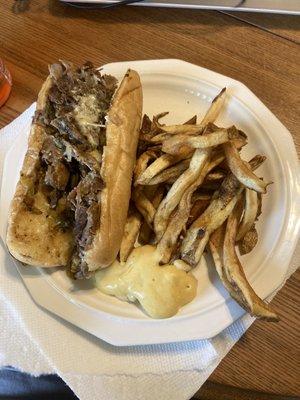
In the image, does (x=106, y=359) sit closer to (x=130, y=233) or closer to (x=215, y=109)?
(x=130, y=233)

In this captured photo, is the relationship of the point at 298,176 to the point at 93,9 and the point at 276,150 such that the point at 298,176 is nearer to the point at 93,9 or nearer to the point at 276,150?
the point at 276,150

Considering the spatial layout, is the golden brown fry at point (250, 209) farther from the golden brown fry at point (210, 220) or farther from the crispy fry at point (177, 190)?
the crispy fry at point (177, 190)

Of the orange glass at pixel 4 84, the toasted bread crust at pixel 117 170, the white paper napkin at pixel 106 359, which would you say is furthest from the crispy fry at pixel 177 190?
the orange glass at pixel 4 84

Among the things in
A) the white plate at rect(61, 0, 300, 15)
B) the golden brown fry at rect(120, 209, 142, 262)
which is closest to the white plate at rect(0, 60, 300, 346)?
the golden brown fry at rect(120, 209, 142, 262)

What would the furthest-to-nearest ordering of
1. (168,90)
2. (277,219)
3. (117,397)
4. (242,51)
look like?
(242,51) < (168,90) < (277,219) < (117,397)

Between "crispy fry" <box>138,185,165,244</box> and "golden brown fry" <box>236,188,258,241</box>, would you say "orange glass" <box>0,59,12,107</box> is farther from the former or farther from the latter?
"golden brown fry" <box>236,188,258,241</box>

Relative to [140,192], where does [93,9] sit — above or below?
above

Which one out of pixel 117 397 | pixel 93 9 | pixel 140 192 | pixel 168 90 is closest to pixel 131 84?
pixel 168 90

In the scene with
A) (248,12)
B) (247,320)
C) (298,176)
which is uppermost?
(248,12)
